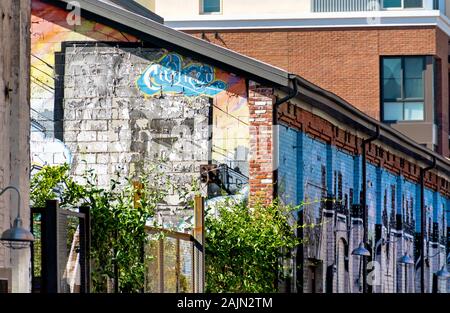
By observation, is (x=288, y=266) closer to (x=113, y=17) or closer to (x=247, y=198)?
(x=247, y=198)

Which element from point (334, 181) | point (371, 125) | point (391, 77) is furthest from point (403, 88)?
point (334, 181)

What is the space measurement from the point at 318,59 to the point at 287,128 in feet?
93.8

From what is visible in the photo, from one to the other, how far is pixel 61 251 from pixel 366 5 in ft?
162

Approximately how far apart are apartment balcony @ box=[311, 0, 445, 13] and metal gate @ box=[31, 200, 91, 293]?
45059mm

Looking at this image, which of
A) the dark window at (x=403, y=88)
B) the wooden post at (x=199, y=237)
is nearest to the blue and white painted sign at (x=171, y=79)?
the wooden post at (x=199, y=237)

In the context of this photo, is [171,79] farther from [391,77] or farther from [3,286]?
[391,77]

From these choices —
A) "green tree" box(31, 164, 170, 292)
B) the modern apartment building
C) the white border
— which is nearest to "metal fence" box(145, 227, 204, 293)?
"green tree" box(31, 164, 170, 292)

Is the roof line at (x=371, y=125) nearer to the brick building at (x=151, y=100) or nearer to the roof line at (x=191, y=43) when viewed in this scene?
the roof line at (x=191, y=43)

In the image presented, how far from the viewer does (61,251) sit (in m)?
18.7

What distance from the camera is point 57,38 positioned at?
34.6 meters

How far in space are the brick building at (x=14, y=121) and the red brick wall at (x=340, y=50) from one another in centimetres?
4263

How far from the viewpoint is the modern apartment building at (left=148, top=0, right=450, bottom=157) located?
64.4 meters

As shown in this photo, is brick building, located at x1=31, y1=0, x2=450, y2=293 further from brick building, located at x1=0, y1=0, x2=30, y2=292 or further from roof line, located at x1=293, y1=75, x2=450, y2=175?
brick building, located at x1=0, y1=0, x2=30, y2=292

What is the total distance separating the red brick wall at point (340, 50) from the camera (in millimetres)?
64250
